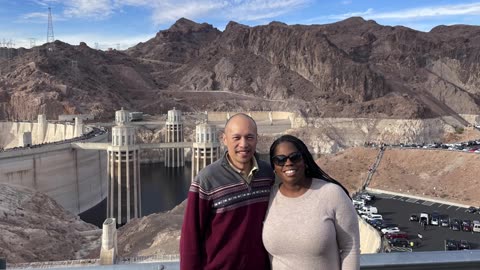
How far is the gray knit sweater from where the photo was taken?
3875mm

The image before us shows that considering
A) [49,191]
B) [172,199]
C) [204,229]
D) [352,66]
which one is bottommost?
[172,199]

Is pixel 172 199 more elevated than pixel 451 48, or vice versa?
pixel 451 48

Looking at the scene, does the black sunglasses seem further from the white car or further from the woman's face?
the white car

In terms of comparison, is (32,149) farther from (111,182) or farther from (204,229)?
(204,229)

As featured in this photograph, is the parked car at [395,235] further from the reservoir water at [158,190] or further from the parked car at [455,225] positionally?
the reservoir water at [158,190]

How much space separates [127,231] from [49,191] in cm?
1588

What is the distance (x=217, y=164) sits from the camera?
180 inches

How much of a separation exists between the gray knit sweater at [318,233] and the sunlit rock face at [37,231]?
2606cm

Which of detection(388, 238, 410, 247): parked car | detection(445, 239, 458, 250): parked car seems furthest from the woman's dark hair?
detection(388, 238, 410, 247): parked car

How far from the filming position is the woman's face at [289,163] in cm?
411

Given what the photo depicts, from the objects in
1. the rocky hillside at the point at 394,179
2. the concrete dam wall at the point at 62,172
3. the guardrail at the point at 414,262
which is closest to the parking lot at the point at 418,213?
the rocky hillside at the point at 394,179

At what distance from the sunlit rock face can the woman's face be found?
26019mm

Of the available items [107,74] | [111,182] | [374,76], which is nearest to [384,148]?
[111,182]

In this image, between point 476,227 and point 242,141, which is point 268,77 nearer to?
point 476,227
